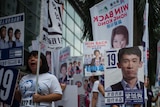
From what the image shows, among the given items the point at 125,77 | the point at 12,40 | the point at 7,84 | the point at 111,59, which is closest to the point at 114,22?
the point at 111,59

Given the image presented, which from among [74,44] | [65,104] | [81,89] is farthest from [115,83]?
[74,44]

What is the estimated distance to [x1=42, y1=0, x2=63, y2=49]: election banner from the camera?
7293 millimetres

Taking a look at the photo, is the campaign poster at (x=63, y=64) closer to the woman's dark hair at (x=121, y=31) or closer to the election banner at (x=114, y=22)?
the election banner at (x=114, y=22)

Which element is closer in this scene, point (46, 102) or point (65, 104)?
point (46, 102)

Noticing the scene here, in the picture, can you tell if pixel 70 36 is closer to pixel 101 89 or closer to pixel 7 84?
pixel 101 89

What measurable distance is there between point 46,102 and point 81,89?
191 inches

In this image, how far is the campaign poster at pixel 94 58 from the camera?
8578 millimetres

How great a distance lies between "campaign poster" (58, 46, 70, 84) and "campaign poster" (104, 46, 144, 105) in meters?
2.11

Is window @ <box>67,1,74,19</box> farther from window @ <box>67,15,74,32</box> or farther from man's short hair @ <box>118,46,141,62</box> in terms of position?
man's short hair @ <box>118,46,141,62</box>

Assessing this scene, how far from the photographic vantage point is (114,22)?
7.78 m

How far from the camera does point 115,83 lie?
23.2ft

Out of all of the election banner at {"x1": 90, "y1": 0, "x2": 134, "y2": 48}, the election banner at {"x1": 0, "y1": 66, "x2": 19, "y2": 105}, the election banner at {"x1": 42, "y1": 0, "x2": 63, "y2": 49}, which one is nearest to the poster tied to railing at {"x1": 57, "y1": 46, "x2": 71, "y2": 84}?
the election banner at {"x1": 90, "y1": 0, "x2": 134, "y2": 48}

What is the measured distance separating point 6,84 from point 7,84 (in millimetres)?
17

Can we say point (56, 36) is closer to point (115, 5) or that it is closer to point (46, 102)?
point (115, 5)
